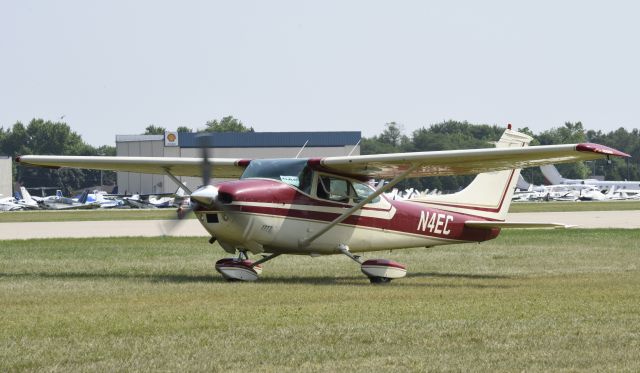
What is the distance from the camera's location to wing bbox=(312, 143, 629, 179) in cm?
1577

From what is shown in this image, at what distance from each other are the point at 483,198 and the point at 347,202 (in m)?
3.41

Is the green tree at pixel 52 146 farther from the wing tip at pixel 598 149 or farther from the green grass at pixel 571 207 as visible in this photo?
the wing tip at pixel 598 149

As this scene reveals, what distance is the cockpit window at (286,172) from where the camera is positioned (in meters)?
17.2

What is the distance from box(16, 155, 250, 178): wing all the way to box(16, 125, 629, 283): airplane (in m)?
0.03

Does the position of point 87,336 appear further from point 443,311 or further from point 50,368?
point 443,311

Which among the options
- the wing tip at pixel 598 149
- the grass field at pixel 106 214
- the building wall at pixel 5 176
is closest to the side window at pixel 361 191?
the wing tip at pixel 598 149

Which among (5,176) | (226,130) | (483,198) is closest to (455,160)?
(483,198)

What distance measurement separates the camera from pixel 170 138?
99.7 m

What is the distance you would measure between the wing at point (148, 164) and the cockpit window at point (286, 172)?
157 cm

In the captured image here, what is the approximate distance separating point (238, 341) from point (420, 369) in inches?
87.4

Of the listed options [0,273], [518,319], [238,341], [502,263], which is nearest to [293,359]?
[238,341]

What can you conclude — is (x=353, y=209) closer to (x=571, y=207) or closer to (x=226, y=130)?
(x=571, y=207)

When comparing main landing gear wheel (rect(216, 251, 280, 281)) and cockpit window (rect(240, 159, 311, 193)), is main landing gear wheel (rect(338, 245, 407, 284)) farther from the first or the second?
main landing gear wheel (rect(216, 251, 280, 281))

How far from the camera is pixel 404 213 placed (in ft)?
62.2
